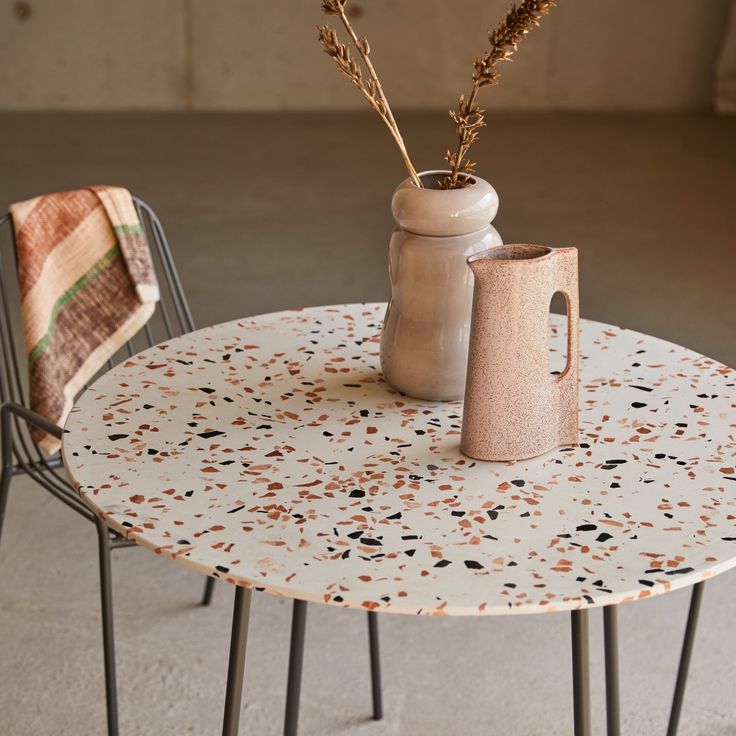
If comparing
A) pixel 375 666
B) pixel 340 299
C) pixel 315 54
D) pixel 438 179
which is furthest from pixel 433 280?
pixel 315 54

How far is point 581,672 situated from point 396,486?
0.28m

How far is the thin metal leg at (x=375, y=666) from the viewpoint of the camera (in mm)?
1898

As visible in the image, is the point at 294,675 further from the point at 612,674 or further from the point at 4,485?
the point at 4,485

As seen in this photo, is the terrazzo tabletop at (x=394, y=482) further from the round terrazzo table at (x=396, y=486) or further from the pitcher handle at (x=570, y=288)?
the pitcher handle at (x=570, y=288)

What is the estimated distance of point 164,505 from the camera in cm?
116

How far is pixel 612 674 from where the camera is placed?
1.49m

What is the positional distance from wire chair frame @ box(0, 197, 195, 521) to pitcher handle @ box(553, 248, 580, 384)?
2.69ft

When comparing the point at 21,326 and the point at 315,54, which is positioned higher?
the point at 315,54

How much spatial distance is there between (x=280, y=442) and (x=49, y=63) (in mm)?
5987

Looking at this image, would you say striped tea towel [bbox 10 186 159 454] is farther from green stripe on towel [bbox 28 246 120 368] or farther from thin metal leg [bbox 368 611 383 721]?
thin metal leg [bbox 368 611 383 721]

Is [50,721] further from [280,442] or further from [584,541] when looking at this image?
[584,541]

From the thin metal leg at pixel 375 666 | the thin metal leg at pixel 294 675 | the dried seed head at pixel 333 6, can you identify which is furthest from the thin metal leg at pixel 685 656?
the dried seed head at pixel 333 6

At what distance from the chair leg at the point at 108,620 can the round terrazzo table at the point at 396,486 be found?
284mm

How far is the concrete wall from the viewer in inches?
260
